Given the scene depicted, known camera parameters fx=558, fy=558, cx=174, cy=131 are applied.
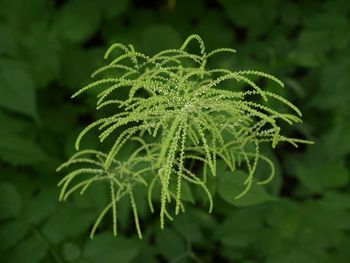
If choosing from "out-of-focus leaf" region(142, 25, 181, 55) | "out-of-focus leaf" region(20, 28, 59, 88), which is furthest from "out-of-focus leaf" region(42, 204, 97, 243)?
"out-of-focus leaf" region(142, 25, 181, 55)

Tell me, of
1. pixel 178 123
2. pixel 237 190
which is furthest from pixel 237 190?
pixel 178 123

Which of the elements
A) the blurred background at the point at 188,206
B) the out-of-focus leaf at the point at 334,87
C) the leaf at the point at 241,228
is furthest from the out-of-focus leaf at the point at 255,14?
the leaf at the point at 241,228

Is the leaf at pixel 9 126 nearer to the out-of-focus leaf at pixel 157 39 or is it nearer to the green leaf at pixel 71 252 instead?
the green leaf at pixel 71 252

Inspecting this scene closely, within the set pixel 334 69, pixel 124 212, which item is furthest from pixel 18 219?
pixel 334 69

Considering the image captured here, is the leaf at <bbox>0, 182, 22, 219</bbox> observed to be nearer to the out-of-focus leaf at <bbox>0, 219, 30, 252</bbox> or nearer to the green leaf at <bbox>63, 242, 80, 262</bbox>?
the out-of-focus leaf at <bbox>0, 219, 30, 252</bbox>

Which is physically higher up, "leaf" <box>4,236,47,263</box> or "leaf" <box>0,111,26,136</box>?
"leaf" <box>0,111,26,136</box>

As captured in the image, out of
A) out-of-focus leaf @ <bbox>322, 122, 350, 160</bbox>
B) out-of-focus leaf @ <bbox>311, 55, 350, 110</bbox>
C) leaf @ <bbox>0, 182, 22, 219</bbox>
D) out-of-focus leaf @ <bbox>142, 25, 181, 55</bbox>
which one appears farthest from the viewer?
out-of-focus leaf @ <bbox>142, 25, 181, 55</bbox>

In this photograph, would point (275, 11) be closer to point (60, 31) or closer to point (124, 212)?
point (60, 31)
